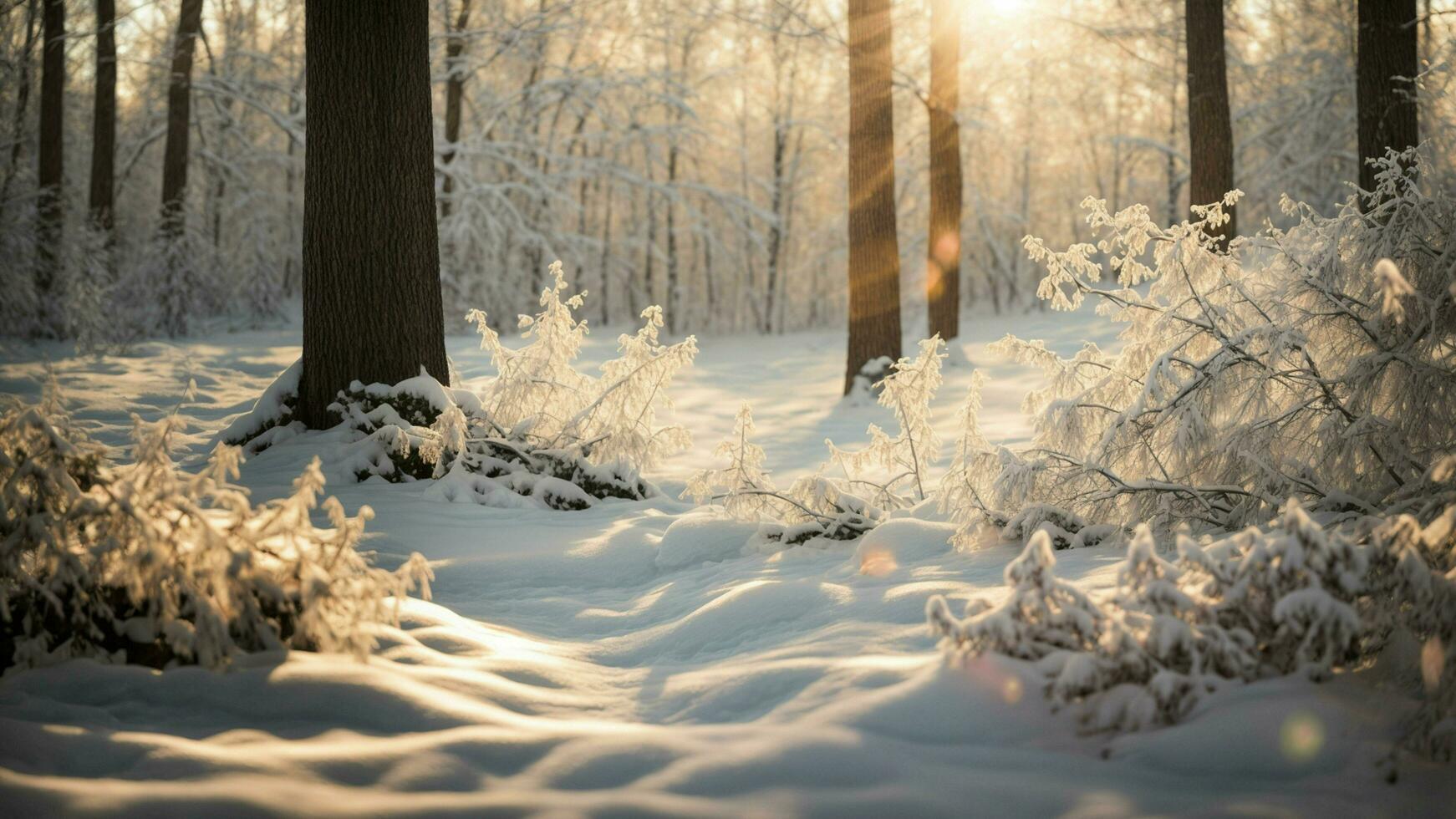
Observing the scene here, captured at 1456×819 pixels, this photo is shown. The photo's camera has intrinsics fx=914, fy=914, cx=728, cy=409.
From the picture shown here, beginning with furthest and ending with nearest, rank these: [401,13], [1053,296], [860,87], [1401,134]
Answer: [860,87] → [1401,134] → [401,13] → [1053,296]

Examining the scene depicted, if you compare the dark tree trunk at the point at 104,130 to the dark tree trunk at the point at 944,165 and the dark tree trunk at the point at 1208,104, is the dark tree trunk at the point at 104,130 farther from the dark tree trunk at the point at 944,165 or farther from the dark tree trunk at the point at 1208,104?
the dark tree trunk at the point at 1208,104

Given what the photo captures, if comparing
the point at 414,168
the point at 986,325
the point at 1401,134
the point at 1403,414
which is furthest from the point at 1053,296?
the point at 986,325

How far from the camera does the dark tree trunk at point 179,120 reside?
15.0 m

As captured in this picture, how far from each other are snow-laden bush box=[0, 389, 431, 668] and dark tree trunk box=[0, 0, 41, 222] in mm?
14258

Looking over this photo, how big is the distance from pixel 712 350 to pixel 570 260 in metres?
6.70

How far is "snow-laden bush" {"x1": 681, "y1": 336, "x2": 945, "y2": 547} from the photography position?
470 centimetres

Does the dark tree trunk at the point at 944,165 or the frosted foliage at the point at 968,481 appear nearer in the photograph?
the frosted foliage at the point at 968,481

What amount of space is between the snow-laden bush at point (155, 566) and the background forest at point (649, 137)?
8937 mm

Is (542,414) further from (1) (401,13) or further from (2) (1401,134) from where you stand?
(2) (1401,134)

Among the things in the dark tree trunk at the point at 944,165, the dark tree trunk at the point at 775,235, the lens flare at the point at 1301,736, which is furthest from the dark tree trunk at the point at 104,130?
the lens flare at the point at 1301,736

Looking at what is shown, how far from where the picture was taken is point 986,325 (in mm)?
18516

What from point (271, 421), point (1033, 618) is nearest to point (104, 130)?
point (271, 421)

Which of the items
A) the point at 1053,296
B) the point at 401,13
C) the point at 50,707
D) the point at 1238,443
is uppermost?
the point at 401,13

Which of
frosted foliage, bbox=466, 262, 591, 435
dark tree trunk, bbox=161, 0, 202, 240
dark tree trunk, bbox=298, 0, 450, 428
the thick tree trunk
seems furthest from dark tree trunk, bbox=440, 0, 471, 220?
frosted foliage, bbox=466, 262, 591, 435
